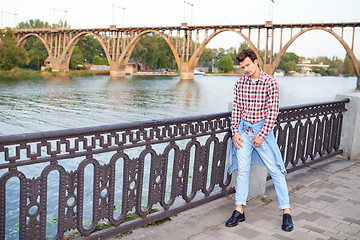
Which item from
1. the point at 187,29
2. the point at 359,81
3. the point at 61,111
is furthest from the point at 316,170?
the point at 187,29

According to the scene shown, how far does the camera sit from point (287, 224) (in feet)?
11.1

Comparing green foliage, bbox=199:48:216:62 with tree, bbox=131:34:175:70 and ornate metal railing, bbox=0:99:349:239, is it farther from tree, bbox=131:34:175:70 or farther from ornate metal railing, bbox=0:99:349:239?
ornate metal railing, bbox=0:99:349:239

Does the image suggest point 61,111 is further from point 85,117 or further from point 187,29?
point 187,29

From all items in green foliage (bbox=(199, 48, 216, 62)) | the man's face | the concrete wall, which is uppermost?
green foliage (bbox=(199, 48, 216, 62))

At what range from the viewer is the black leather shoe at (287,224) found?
3.35m

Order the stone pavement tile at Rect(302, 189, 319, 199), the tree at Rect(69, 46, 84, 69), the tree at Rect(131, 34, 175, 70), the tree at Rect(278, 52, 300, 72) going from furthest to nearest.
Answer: the tree at Rect(278, 52, 300, 72) < the tree at Rect(131, 34, 175, 70) < the tree at Rect(69, 46, 84, 69) < the stone pavement tile at Rect(302, 189, 319, 199)

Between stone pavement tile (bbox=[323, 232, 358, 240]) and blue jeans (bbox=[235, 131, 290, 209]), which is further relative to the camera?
blue jeans (bbox=[235, 131, 290, 209])

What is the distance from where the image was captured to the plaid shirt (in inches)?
132

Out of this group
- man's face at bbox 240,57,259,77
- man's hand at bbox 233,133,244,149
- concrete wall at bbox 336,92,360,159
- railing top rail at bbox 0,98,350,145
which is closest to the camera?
railing top rail at bbox 0,98,350,145

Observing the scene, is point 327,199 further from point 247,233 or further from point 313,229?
point 247,233

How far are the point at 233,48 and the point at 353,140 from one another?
144151 mm

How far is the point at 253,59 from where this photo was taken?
335 cm

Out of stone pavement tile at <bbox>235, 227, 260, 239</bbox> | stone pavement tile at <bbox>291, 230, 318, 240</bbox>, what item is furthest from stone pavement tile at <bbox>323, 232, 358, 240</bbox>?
stone pavement tile at <bbox>235, 227, 260, 239</bbox>

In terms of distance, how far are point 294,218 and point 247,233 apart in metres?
0.63
